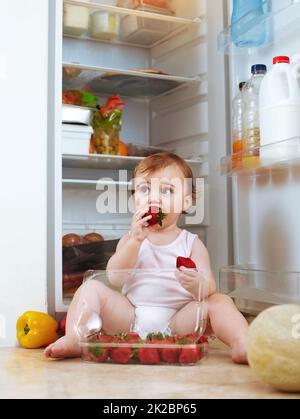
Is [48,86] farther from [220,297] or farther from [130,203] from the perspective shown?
[220,297]

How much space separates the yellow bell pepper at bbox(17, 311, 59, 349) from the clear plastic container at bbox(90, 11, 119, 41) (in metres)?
1.09

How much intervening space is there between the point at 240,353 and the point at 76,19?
1.36 metres

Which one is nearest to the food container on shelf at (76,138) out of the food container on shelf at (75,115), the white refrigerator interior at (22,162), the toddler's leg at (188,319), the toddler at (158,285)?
the food container on shelf at (75,115)

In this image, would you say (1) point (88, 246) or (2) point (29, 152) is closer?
(2) point (29, 152)

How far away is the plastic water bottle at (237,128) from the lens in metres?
1.93

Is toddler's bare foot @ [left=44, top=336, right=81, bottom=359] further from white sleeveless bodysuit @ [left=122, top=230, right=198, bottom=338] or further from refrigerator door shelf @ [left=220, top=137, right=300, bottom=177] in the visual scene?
refrigerator door shelf @ [left=220, top=137, right=300, bottom=177]

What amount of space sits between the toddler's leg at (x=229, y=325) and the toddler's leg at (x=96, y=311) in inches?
8.5

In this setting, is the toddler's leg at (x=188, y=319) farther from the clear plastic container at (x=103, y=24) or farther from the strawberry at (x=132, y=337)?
the clear plastic container at (x=103, y=24)

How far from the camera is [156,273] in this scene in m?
1.69

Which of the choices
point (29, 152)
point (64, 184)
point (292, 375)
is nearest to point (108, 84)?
point (64, 184)

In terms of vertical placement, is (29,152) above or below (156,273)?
above
